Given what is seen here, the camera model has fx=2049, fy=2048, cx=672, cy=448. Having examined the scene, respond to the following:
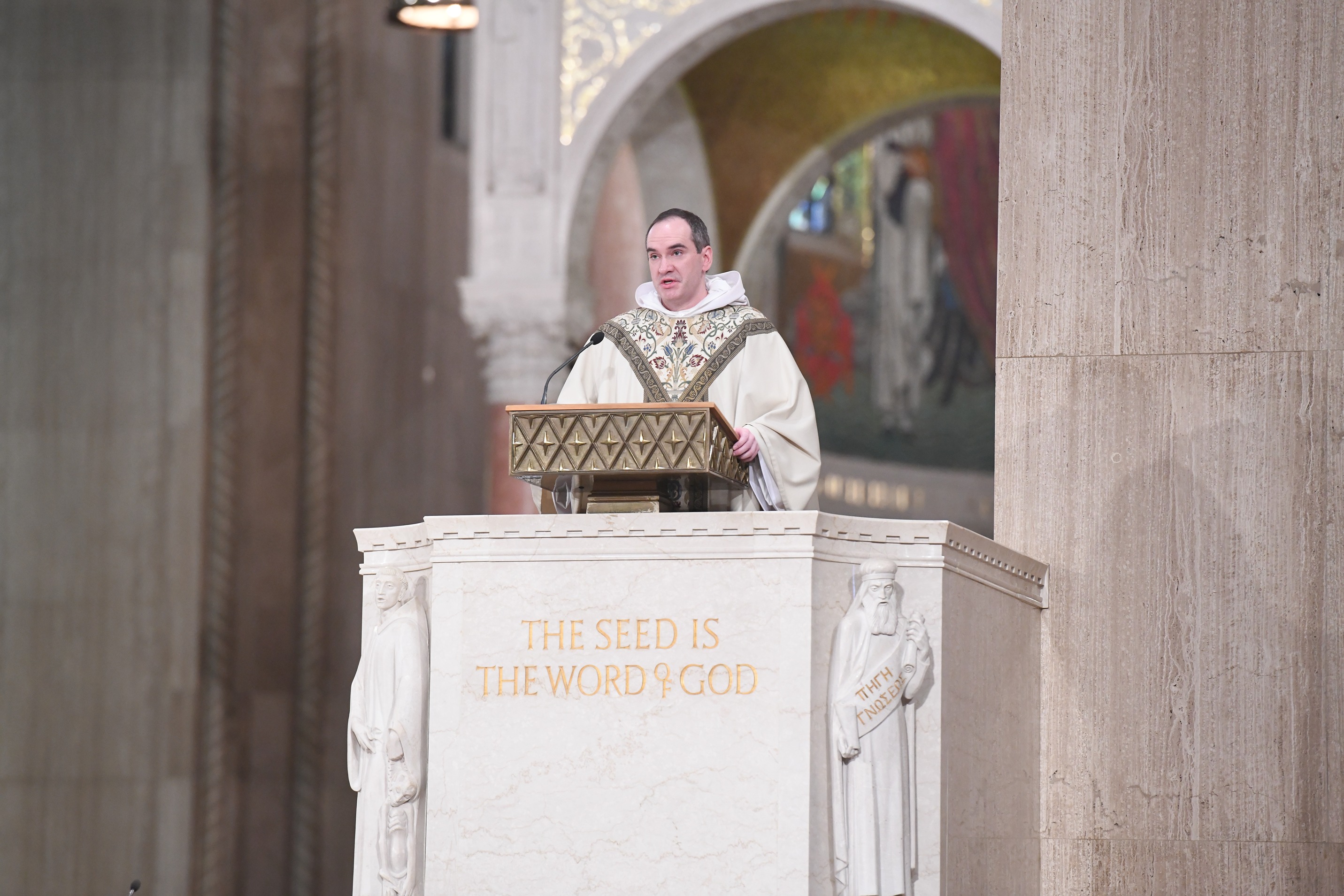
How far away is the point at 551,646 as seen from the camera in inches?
191

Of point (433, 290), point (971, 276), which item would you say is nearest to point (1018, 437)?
point (433, 290)

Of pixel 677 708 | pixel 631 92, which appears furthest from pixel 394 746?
pixel 631 92

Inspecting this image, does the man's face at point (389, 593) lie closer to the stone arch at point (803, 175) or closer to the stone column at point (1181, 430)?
the stone column at point (1181, 430)

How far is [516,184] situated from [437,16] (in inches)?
62.1

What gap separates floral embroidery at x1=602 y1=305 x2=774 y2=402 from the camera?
5.63 metres

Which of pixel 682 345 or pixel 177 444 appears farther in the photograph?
pixel 177 444

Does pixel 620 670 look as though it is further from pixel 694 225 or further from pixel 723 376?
pixel 694 225

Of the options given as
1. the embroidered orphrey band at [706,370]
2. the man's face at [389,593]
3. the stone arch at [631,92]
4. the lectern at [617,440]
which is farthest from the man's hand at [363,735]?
the stone arch at [631,92]

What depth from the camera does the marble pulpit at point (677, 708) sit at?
4.72 meters

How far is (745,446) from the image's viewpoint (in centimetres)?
529

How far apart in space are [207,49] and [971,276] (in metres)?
10.1

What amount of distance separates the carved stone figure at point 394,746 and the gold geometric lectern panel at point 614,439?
48 cm

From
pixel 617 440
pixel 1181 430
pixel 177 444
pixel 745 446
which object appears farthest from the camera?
pixel 177 444

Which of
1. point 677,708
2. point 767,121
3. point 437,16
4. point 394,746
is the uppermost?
point 767,121
